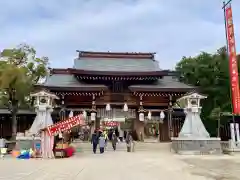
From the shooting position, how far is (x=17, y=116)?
2925cm

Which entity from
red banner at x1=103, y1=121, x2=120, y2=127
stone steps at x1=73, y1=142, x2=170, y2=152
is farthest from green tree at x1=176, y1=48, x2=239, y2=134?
red banner at x1=103, y1=121, x2=120, y2=127

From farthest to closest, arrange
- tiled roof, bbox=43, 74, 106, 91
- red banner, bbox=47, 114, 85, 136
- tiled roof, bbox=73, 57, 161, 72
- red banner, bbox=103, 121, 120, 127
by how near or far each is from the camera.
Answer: red banner, bbox=103, 121, 120, 127, tiled roof, bbox=73, 57, 161, 72, tiled roof, bbox=43, 74, 106, 91, red banner, bbox=47, 114, 85, 136

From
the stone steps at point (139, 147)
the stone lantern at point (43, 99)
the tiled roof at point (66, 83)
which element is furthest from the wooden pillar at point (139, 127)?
the stone lantern at point (43, 99)

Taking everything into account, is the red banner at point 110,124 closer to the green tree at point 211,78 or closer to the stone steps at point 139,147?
the stone steps at point 139,147

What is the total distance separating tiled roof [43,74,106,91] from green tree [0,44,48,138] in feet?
4.10

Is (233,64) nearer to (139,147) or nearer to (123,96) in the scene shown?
(139,147)

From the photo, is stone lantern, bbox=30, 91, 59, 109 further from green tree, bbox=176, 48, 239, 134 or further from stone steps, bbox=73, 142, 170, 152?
green tree, bbox=176, 48, 239, 134

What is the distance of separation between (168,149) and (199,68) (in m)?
9.13

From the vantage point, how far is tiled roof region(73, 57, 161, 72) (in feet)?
100.0

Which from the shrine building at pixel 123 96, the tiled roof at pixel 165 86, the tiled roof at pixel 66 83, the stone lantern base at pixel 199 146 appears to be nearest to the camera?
the stone lantern base at pixel 199 146

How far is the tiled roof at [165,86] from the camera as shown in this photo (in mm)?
26052

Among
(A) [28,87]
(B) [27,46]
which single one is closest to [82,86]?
(A) [28,87]

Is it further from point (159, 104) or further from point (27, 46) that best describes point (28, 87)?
point (159, 104)

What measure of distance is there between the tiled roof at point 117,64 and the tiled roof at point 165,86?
5.63 feet
